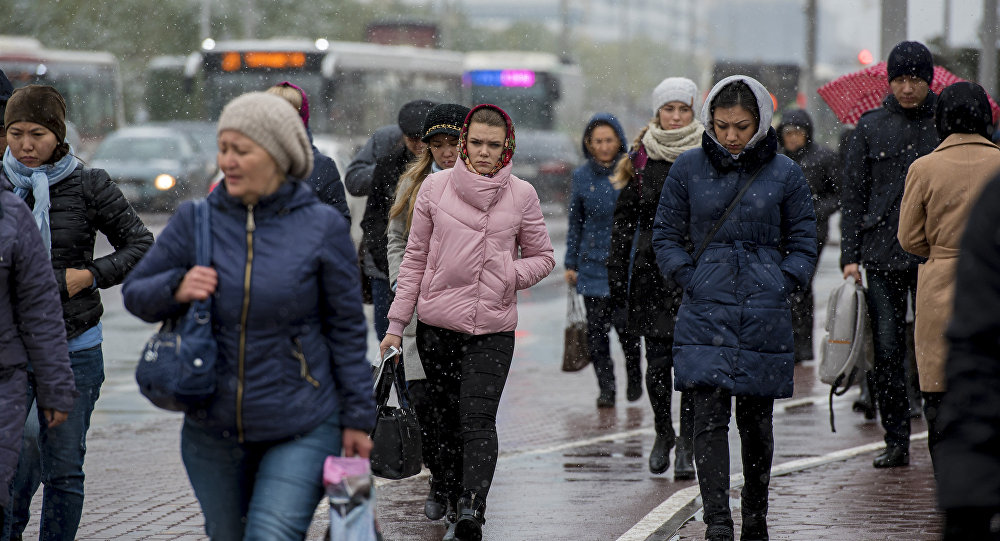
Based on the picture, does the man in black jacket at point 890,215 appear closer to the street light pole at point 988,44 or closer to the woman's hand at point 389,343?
the woman's hand at point 389,343

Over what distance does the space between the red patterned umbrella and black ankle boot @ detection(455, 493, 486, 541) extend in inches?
176

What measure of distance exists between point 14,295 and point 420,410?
7.57 feet

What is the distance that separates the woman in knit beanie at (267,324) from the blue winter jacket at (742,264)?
2.11 m

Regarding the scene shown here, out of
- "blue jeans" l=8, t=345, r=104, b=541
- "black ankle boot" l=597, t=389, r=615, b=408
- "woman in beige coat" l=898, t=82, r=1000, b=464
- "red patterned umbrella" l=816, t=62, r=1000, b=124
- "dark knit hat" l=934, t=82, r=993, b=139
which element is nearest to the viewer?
"blue jeans" l=8, t=345, r=104, b=541

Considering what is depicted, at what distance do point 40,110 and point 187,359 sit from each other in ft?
5.81

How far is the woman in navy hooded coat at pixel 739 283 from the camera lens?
5.61 m

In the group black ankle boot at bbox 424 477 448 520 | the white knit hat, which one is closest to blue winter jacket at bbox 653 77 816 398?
black ankle boot at bbox 424 477 448 520

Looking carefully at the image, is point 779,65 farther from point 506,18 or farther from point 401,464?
point 506,18

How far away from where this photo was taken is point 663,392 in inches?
291

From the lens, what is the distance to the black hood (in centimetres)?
1100

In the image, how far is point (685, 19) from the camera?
579ft

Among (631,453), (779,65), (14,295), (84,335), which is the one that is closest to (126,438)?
(631,453)

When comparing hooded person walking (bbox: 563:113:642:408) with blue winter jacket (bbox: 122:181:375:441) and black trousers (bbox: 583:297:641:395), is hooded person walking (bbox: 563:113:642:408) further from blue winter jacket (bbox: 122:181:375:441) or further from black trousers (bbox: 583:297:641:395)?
blue winter jacket (bbox: 122:181:375:441)

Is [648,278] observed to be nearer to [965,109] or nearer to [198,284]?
[965,109]
